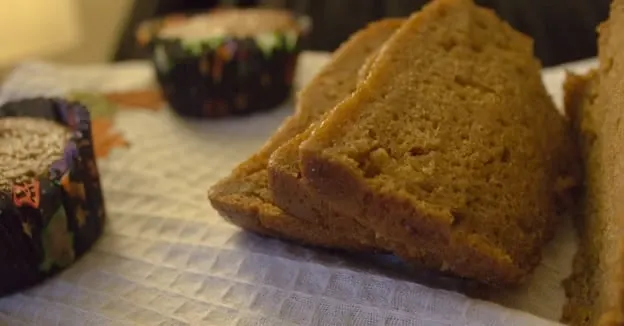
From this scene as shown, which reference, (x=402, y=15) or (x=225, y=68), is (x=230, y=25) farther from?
(x=402, y=15)

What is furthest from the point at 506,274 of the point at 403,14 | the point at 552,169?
the point at 403,14

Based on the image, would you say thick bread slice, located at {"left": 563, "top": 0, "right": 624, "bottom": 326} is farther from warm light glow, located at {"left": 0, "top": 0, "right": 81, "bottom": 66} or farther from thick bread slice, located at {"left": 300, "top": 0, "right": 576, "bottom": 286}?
warm light glow, located at {"left": 0, "top": 0, "right": 81, "bottom": 66}

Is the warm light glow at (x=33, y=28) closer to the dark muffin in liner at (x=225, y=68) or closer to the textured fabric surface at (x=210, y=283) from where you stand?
the dark muffin in liner at (x=225, y=68)

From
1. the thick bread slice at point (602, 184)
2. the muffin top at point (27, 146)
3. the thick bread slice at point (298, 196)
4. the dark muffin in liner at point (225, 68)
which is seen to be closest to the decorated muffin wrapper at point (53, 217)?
the muffin top at point (27, 146)

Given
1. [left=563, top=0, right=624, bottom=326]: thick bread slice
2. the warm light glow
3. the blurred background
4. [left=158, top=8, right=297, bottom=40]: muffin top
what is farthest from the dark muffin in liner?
the warm light glow

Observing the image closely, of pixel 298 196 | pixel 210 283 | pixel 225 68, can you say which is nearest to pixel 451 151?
pixel 298 196
